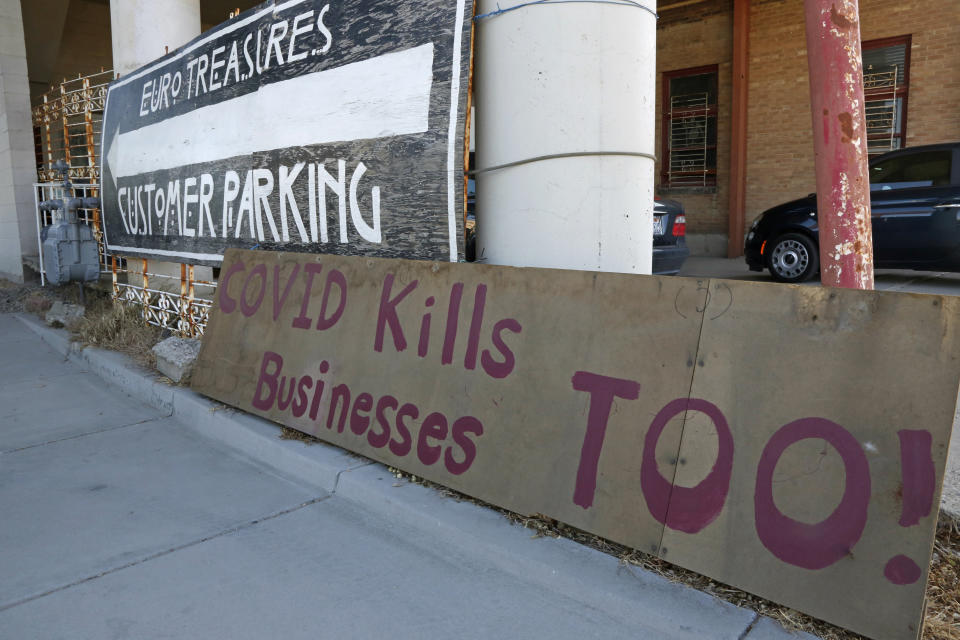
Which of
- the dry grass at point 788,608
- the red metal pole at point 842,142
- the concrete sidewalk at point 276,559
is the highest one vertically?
the red metal pole at point 842,142

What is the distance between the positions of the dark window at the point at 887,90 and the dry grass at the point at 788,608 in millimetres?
11676

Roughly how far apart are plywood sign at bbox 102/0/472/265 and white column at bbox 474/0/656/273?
234 millimetres

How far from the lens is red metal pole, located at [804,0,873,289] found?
2.74 meters

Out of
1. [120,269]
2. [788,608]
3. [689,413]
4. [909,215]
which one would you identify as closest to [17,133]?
[120,269]

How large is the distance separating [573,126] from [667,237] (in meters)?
4.63

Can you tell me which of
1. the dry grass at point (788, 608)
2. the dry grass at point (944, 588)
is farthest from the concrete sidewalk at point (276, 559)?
the dry grass at point (944, 588)

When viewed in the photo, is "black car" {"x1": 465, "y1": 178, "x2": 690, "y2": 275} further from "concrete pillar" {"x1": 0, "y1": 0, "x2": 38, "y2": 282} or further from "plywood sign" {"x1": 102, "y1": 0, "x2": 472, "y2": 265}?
"concrete pillar" {"x1": 0, "y1": 0, "x2": 38, "y2": 282}

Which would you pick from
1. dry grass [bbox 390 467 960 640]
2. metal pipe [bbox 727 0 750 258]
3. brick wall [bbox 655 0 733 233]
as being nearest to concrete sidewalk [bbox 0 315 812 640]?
dry grass [bbox 390 467 960 640]

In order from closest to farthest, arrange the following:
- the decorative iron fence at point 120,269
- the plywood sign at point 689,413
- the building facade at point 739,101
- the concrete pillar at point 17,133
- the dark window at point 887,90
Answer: the plywood sign at point 689,413
the decorative iron fence at point 120,269
the concrete pillar at point 17,133
the building facade at point 739,101
the dark window at point 887,90

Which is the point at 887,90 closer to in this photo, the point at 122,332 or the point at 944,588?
the point at 944,588

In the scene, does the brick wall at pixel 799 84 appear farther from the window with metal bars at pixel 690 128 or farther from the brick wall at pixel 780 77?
the window with metal bars at pixel 690 128

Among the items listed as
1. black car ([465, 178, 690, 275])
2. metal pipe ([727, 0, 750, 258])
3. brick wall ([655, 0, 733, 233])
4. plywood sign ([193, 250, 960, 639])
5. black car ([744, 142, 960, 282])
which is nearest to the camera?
plywood sign ([193, 250, 960, 639])

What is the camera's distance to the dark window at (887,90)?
11.8 meters

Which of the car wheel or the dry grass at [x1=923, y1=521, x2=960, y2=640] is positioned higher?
the car wheel
